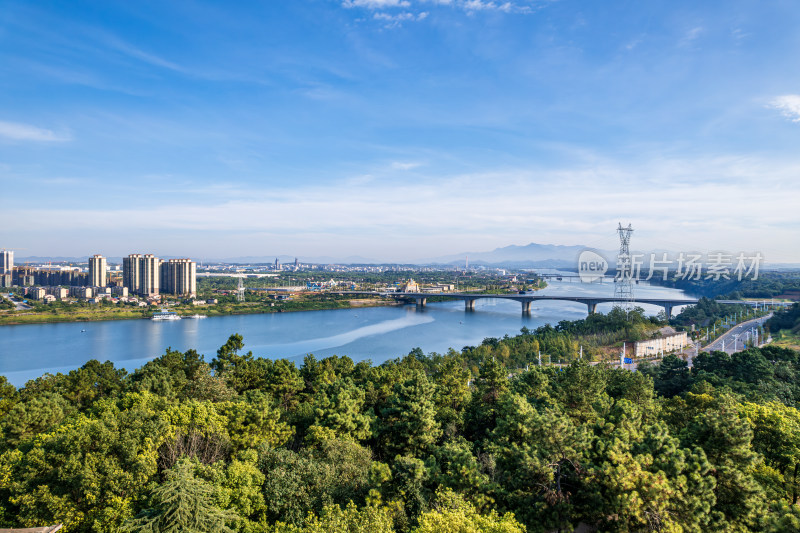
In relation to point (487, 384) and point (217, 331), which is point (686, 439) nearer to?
point (487, 384)

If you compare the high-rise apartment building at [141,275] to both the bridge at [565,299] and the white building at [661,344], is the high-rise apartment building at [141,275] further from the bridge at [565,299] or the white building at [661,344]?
the white building at [661,344]

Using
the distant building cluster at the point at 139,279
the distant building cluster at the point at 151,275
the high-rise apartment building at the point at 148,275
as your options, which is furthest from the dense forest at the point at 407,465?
the high-rise apartment building at the point at 148,275

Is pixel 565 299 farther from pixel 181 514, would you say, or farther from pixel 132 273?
pixel 132 273

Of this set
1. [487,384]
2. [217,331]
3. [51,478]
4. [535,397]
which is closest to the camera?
[51,478]

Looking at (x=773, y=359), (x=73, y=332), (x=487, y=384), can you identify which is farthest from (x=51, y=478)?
(x=73, y=332)

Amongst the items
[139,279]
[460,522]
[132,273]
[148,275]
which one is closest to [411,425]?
[460,522]
